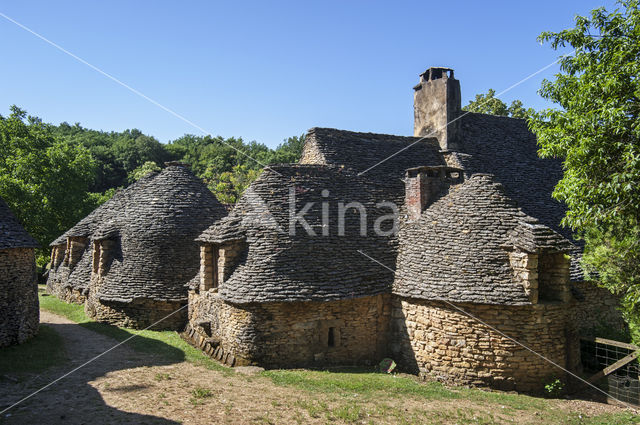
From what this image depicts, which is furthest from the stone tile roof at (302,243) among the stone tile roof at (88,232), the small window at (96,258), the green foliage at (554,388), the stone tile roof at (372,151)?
the stone tile roof at (88,232)

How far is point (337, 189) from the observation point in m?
15.9

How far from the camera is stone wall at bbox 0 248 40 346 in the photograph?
13445mm

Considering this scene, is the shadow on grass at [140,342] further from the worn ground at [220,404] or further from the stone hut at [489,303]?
the stone hut at [489,303]

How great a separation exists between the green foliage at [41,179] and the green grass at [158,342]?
12708 millimetres

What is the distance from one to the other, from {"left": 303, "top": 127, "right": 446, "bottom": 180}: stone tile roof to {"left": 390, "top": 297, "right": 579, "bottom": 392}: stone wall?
7.43 meters

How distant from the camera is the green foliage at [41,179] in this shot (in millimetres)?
29103

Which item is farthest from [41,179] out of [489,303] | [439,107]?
[489,303]

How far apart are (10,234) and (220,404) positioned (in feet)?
32.8

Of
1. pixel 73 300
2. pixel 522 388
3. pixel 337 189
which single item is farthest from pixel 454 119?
pixel 73 300

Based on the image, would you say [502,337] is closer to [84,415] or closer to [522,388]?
[522,388]

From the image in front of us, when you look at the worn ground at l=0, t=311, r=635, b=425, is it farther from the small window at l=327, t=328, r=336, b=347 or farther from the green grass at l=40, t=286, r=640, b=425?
the small window at l=327, t=328, r=336, b=347

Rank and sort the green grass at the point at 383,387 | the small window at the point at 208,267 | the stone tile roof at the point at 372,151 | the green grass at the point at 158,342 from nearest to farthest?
the green grass at the point at 383,387 → the green grass at the point at 158,342 → the small window at the point at 208,267 → the stone tile roof at the point at 372,151

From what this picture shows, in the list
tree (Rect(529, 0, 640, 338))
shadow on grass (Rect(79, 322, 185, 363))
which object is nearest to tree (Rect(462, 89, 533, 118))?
tree (Rect(529, 0, 640, 338))

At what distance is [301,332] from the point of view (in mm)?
12859
